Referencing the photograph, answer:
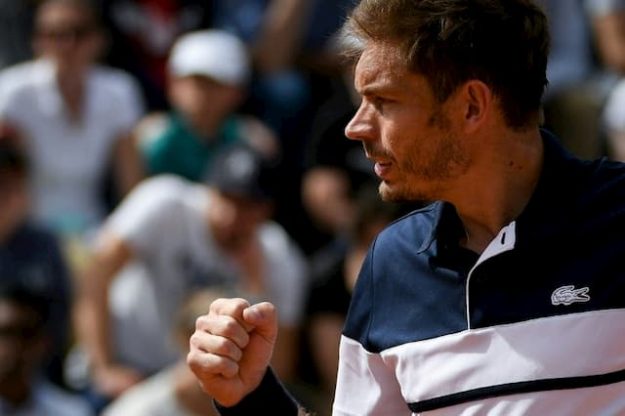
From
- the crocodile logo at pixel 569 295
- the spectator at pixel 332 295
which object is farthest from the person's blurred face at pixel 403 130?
the spectator at pixel 332 295

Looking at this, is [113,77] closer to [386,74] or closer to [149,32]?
[149,32]

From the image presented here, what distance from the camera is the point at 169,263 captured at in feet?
19.4

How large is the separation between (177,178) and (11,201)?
1.05m

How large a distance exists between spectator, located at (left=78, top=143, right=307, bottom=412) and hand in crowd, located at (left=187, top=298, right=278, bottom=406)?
314cm

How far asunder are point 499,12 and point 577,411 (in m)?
0.71

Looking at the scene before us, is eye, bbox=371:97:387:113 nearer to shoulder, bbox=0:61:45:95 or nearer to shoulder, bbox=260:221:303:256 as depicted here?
shoulder, bbox=260:221:303:256

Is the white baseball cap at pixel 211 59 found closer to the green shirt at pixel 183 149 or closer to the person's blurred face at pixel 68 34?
the green shirt at pixel 183 149

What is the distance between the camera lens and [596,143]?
6.52 metres

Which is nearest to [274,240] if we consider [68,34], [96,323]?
[96,323]

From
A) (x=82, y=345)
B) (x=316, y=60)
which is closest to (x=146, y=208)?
(x=82, y=345)

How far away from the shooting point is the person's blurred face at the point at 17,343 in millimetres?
5148

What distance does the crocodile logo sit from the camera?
95.6 inches

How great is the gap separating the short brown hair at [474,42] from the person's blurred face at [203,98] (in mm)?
4159

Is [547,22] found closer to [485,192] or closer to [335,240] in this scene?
[485,192]
